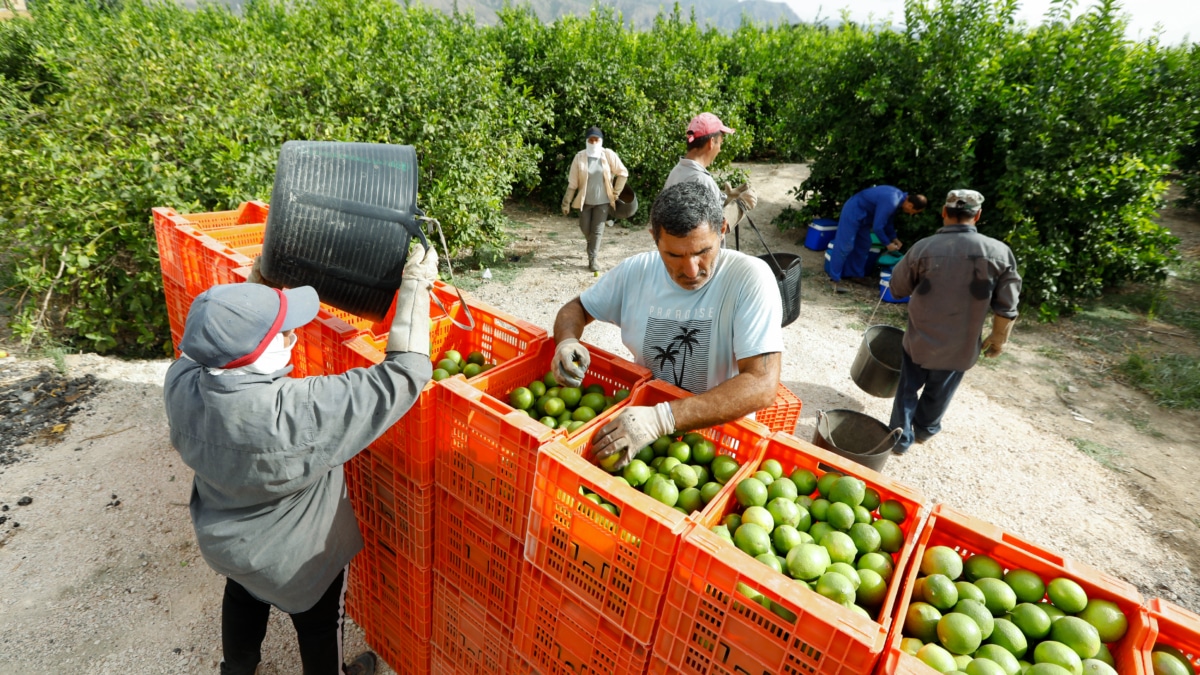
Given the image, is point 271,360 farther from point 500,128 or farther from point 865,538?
point 500,128

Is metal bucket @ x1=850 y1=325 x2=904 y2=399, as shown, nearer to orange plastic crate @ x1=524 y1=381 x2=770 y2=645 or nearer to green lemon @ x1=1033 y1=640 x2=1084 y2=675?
orange plastic crate @ x1=524 y1=381 x2=770 y2=645

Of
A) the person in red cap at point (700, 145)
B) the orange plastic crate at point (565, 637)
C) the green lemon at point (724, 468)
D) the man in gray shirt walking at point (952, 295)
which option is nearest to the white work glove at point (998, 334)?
the man in gray shirt walking at point (952, 295)

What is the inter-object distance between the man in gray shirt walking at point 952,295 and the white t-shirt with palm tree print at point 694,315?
293 centimetres

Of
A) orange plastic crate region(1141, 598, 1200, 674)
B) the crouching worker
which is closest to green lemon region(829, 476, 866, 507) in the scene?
orange plastic crate region(1141, 598, 1200, 674)

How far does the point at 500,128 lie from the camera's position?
9.46 m

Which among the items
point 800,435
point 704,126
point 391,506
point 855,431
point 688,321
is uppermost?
point 704,126

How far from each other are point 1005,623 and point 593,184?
8289mm

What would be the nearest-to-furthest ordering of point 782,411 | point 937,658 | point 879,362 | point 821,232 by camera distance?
point 937,658 → point 782,411 → point 879,362 → point 821,232

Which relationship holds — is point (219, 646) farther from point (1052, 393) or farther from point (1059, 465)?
point (1052, 393)

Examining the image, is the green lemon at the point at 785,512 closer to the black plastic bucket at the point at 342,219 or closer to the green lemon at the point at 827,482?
the green lemon at the point at 827,482

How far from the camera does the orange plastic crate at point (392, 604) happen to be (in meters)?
2.78

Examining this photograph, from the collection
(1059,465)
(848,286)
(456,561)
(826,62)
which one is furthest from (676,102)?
(456,561)

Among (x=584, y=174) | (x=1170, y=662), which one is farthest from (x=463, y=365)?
(x=584, y=174)

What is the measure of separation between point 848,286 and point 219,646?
353 inches
